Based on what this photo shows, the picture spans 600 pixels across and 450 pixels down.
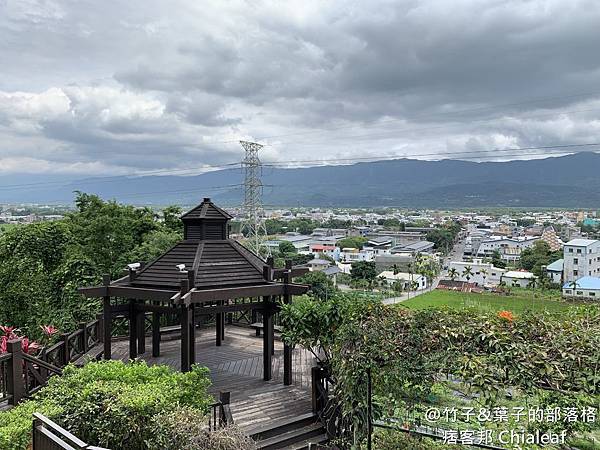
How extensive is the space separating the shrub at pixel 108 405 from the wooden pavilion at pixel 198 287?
238cm

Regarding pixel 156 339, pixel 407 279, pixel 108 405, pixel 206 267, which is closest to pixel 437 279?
pixel 407 279

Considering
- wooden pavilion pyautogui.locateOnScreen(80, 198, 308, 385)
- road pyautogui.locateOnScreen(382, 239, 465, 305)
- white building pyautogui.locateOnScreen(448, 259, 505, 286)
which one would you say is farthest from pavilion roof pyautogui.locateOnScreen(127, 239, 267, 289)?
white building pyautogui.locateOnScreen(448, 259, 505, 286)

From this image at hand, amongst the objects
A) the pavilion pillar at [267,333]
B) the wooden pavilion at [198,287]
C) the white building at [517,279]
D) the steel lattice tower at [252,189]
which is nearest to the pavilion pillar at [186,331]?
the wooden pavilion at [198,287]

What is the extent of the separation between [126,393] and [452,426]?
426cm

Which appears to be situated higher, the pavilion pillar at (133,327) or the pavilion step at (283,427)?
the pavilion pillar at (133,327)

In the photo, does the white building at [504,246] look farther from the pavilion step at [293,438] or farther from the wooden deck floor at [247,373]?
the pavilion step at [293,438]

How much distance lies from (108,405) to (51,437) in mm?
679

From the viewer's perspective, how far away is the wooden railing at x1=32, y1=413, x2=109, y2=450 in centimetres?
370

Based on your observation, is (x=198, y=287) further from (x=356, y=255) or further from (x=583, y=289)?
(x=356, y=255)

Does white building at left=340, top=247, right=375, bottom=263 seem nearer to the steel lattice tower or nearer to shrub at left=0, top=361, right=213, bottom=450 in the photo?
the steel lattice tower

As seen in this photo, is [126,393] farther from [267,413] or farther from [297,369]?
[297,369]

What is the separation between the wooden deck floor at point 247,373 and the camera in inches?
279

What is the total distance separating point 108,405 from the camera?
4.52 m

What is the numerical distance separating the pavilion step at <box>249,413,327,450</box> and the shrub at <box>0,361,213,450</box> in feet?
4.79
